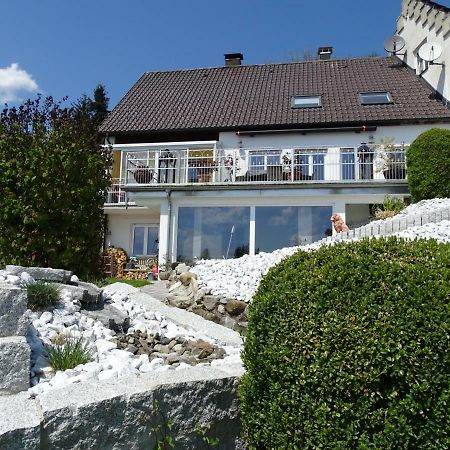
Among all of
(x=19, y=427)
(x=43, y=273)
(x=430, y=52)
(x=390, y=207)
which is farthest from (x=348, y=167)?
(x=19, y=427)

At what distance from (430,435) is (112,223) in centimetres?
1772

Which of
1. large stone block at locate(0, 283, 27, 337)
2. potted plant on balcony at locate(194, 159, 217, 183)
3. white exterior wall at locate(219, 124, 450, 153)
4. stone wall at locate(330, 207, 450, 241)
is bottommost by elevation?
large stone block at locate(0, 283, 27, 337)

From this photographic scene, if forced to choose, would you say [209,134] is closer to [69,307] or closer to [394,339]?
[69,307]

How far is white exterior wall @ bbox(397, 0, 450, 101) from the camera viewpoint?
17.8 meters

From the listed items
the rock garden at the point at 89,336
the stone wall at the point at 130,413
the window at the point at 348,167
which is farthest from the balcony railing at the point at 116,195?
the stone wall at the point at 130,413

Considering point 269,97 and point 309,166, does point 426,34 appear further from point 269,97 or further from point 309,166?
point 309,166

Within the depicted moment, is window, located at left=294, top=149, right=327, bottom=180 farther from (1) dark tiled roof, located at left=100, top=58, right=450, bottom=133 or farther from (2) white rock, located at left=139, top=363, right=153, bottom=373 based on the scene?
(2) white rock, located at left=139, top=363, right=153, bottom=373

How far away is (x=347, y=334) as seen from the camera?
2.21 metres

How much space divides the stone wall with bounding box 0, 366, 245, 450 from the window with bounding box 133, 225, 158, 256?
1595cm

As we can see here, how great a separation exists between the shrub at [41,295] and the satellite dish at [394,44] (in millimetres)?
21706

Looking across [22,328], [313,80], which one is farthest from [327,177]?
[22,328]

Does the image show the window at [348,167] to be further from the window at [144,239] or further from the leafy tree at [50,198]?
the leafy tree at [50,198]

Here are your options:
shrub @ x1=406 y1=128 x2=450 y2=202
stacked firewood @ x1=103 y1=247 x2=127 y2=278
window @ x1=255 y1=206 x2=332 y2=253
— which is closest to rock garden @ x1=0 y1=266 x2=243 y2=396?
window @ x1=255 y1=206 x2=332 y2=253

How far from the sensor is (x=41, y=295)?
4.32m
